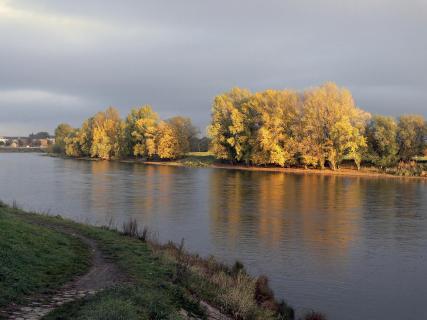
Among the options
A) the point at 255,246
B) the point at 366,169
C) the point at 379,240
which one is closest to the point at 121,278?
the point at 255,246

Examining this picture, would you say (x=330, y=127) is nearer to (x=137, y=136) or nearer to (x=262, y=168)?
(x=262, y=168)

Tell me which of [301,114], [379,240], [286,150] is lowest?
[379,240]

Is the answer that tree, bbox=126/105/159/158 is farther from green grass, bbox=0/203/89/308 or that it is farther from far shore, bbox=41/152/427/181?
green grass, bbox=0/203/89/308

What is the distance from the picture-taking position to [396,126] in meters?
73.4

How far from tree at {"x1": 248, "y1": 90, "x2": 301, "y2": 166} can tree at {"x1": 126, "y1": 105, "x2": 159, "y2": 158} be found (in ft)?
88.1

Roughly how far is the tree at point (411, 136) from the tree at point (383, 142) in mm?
1188

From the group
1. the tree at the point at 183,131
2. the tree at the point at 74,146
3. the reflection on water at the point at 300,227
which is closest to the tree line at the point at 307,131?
the tree at the point at 183,131

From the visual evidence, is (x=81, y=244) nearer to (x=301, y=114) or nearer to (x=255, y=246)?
(x=255, y=246)

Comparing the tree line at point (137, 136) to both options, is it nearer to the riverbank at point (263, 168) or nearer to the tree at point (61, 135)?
the riverbank at point (263, 168)

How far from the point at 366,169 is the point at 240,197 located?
38521 mm

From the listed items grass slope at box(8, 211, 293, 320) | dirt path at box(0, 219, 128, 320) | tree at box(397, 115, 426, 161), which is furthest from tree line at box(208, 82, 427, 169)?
dirt path at box(0, 219, 128, 320)

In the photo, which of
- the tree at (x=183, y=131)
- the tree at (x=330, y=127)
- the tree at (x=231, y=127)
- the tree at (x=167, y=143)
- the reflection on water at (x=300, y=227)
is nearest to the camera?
the reflection on water at (x=300, y=227)

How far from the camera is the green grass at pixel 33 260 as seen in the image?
10.1m

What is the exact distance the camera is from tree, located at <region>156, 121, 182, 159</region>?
319ft
